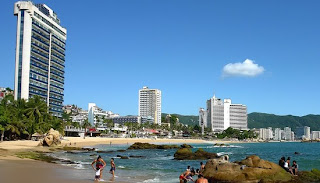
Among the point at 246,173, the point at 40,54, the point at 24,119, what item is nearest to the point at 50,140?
the point at 24,119

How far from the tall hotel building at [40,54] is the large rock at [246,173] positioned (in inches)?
4380

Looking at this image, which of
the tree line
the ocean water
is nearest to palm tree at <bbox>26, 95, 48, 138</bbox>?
the tree line

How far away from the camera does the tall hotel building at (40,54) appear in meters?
126

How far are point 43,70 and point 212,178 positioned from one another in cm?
12342

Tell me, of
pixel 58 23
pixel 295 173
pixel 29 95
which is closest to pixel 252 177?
pixel 295 173

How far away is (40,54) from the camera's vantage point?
443 feet

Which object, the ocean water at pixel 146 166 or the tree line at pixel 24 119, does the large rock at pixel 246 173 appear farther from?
the tree line at pixel 24 119

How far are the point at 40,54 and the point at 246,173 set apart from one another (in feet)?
408

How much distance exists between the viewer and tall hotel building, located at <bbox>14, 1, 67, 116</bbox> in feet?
415

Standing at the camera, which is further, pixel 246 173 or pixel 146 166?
pixel 146 166

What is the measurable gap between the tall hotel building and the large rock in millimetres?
111260

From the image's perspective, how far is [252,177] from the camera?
24406 millimetres

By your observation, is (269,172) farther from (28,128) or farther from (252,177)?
(28,128)

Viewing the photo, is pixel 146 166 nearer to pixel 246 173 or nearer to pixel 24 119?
pixel 246 173
